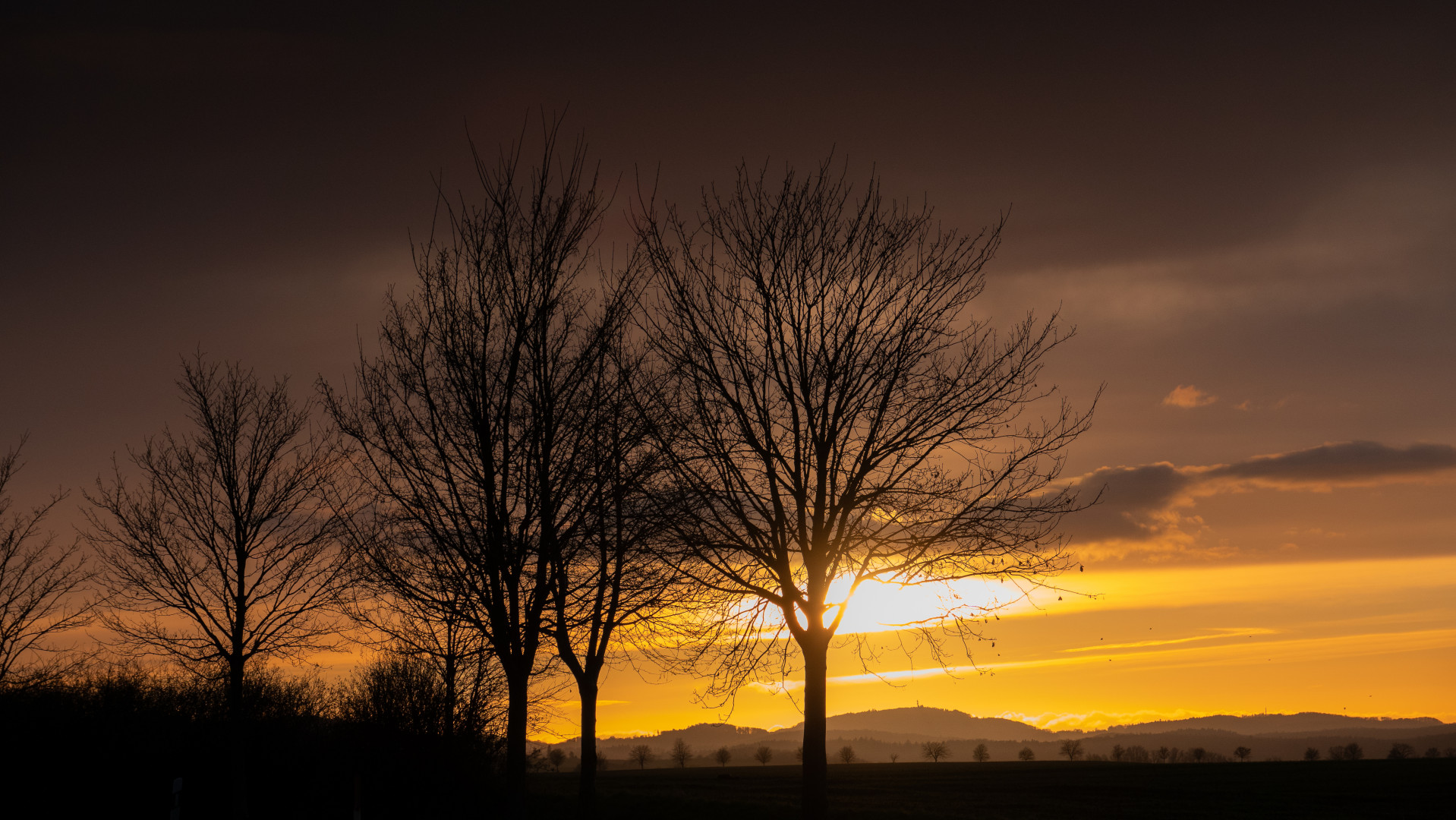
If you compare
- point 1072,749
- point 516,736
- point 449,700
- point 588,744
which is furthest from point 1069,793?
point 1072,749

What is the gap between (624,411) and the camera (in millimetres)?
12523

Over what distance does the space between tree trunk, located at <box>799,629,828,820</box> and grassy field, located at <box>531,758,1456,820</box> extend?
11059 millimetres

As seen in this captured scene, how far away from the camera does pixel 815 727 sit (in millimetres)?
11453

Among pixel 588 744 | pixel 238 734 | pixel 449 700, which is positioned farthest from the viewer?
pixel 449 700

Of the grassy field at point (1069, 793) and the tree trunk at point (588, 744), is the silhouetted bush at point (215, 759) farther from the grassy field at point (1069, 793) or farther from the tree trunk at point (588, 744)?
the grassy field at point (1069, 793)

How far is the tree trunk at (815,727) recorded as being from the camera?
11.3 metres

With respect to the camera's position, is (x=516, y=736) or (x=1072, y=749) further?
(x=1072, y=749)

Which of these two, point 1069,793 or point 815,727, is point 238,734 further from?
point 1069,793

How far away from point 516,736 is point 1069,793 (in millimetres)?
39754

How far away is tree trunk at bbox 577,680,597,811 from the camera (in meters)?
20.0

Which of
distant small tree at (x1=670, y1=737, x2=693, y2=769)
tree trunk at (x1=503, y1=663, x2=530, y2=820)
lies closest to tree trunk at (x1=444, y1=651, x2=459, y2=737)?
tree trunk at (x1=503, y1=663, x2=530, y2=820)

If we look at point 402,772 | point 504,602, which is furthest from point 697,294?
point 402,772

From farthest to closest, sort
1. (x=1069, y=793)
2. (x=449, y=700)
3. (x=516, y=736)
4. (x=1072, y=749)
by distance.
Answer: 1. (x=1072, y=749)
2. (x=1069, y=793)
3. (x=449, y=700)
4. (x=516, y=736)

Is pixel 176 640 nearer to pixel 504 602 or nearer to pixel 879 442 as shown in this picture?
pixel 504 602
